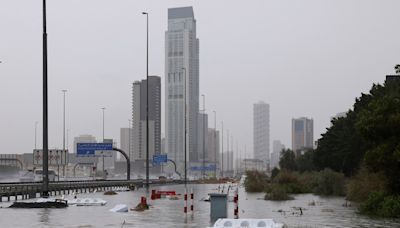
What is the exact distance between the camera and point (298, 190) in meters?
68.8

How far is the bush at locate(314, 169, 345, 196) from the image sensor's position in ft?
207

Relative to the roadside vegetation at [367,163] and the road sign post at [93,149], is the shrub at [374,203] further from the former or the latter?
the road sign post at [93,149]

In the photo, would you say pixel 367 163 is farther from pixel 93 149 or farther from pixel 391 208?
pixel 93 149

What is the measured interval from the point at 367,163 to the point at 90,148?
6575cm

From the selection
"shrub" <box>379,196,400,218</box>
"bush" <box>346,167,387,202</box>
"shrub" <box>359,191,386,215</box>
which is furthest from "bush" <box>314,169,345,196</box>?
"shrub" <box>379,196,400,218</box>

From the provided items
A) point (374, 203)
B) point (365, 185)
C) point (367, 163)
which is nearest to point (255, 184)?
point (365, 185)

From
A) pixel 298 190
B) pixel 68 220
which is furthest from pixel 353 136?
pixel 68 220

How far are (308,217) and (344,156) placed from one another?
4140 cm

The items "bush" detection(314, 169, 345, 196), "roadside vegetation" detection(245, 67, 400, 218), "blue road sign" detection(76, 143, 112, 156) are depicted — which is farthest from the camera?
"blue road sign" detection(76, 143, 112, 156)

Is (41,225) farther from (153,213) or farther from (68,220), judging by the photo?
(153,213)

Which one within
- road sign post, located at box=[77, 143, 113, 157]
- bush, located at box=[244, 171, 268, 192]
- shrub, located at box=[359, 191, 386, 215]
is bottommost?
bush, located at box=[244, 171, 268, 192]

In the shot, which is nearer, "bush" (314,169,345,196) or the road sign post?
"bush" (314,169,345,196)

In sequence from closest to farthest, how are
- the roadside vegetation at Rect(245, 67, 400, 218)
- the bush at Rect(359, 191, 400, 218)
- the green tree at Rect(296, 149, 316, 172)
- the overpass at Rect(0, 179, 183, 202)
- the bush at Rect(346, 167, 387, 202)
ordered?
1. the bush at Rect(359, 191, 400, 218)
2. the roadside vegetation at Rect(245, 67, 400, 218)
3. the bush at Rect(346, 167, 387, 202)
4. the overpass at Rect(0, 179, 183, 202)
5. the green tree at Rect(296, 149, 316, 172)

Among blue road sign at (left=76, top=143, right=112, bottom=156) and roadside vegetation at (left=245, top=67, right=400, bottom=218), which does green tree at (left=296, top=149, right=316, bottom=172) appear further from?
blue road sign at (left=76, top=143, right=112, bottom=156)
